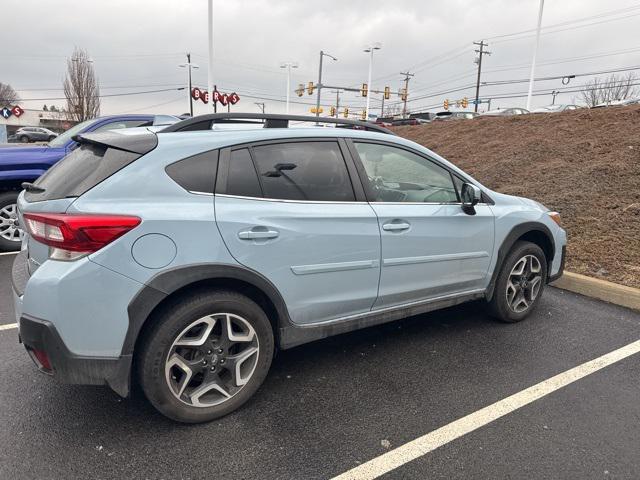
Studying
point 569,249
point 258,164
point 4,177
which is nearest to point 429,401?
point 258,164

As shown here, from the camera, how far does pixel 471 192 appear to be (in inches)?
141

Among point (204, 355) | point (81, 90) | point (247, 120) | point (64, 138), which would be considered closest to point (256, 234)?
point (204, 355)

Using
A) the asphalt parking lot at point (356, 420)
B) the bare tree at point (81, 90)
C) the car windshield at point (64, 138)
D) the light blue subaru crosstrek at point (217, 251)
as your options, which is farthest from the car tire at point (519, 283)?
the bare tree at point (81, 90)

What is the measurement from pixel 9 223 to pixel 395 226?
5.24 metres

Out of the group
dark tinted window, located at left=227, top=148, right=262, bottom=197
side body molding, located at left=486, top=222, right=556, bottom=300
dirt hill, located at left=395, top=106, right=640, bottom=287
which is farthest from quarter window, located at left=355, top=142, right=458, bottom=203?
dirt hill, located at left=395, top=106, right=640, bottom=287

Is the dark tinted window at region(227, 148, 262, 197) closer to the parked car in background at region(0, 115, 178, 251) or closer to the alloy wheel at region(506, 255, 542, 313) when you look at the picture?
the alloy wheel at region(506, 255, 542, 313)

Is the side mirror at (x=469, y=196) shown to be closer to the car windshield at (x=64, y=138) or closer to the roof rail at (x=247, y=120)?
the roof rail at (x=247, y=120)

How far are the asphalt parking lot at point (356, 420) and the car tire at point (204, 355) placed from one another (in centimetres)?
14

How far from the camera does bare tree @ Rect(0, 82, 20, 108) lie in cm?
7797

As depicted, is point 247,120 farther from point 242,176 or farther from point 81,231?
point 81,231

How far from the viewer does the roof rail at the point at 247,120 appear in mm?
2828

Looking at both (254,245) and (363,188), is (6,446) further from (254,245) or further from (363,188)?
(363,188)

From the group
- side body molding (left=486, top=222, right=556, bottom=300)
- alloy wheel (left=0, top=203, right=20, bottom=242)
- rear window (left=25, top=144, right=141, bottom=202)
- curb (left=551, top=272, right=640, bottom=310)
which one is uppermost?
rear window (left=25, top=144, right=141, bottom=202)

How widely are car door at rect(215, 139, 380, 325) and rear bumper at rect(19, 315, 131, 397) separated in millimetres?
833
